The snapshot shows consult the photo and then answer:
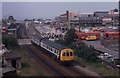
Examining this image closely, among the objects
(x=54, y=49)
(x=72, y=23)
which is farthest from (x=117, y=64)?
(x=72, y=23)

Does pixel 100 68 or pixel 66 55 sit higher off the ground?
pixel 66 55

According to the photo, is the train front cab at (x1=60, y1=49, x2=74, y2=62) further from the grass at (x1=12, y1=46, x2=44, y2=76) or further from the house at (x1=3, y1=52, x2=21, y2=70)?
the house at (x1=3, y1=52, x2=21, y2=70)

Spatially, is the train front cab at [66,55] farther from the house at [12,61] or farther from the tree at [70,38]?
the tree at [70,38]

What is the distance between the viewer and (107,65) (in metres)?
6.07

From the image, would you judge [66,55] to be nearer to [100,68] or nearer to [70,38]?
[100,68]

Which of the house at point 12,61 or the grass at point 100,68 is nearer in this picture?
the grass at point 100,68

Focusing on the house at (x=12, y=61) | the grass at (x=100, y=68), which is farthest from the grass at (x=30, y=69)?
the grass at (x=100, y=68)

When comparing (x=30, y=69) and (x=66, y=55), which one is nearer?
A: (x=30, y=69)

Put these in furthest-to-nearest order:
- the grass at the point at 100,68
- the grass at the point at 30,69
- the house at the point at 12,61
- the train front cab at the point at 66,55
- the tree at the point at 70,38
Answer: the tree at the point at 70,38 → the train front cab at the point at 66,55 → the house at the point at 12,61 → the grass at the point at 100,68 → the grass at the point at 30,69

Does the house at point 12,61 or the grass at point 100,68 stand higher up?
the house at point 12,61

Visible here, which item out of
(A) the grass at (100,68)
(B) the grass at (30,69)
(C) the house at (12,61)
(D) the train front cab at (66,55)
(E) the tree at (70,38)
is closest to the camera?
(B) the grass at (30,69)

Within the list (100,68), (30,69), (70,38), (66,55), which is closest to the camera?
(30,69)

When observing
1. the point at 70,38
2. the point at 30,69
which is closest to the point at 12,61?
the point at 30,69

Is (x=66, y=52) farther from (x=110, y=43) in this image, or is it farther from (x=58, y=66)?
(x=110, y=43)
